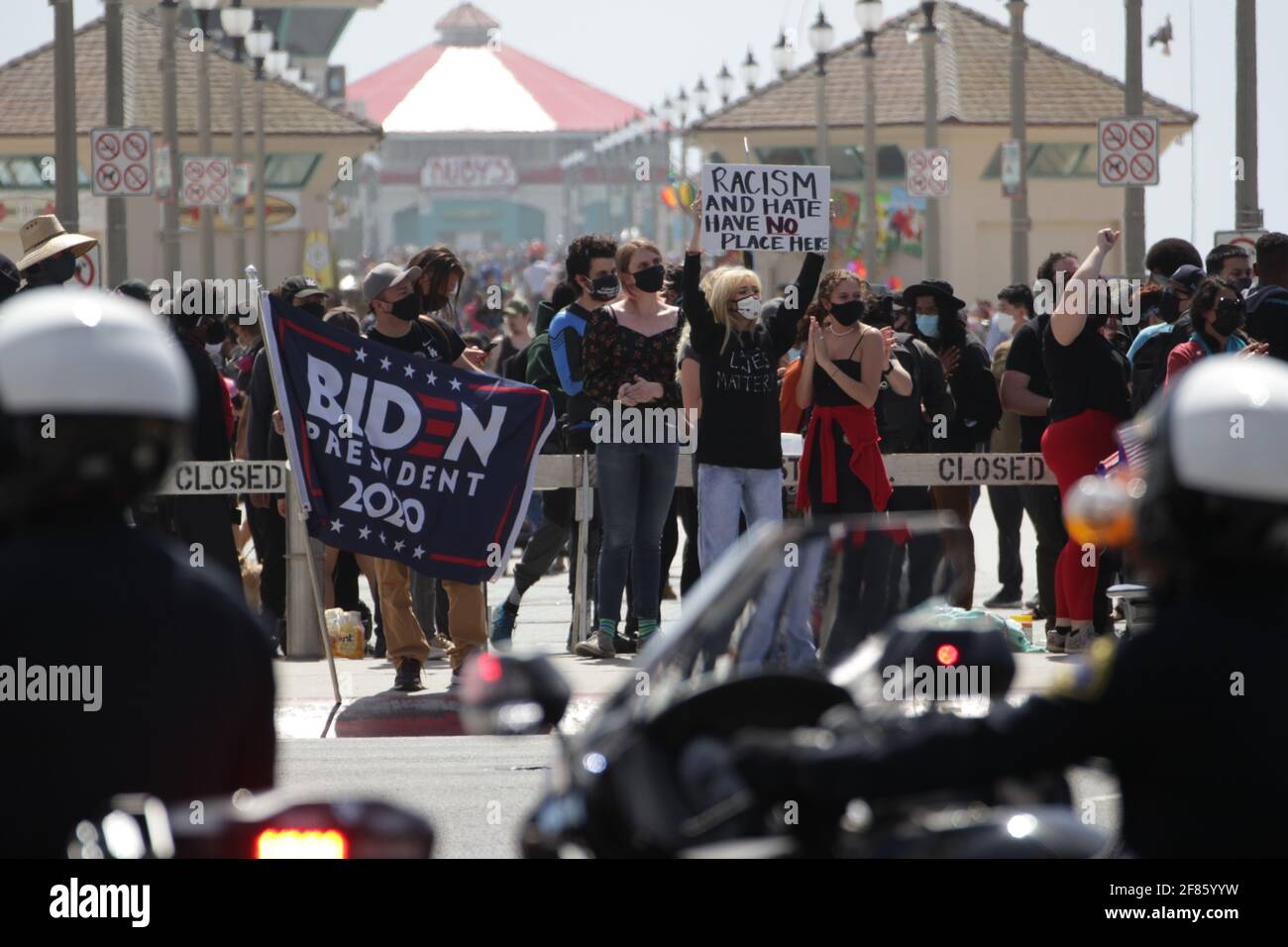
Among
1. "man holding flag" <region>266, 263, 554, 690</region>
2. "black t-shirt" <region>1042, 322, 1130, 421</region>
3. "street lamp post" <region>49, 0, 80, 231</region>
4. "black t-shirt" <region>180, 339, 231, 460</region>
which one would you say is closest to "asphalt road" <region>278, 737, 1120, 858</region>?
"man holding flag" <region>266, 263, 554, 690</region>

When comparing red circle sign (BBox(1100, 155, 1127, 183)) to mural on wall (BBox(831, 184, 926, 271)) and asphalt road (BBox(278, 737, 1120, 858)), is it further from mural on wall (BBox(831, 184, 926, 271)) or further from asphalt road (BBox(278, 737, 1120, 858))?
mural on wall (BBox(831, 184, 926, 271))

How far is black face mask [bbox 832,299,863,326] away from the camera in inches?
430

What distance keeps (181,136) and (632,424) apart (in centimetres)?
4724

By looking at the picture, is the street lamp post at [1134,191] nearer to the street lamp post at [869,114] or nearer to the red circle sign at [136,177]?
the red circle sign at [136,177]

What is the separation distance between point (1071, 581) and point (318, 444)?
11.8ft

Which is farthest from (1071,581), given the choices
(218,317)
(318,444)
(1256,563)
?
(1256,563)

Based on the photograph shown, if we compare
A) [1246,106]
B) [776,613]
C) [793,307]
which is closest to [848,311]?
[793,307]

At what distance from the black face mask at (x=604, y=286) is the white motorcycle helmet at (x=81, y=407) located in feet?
28.2

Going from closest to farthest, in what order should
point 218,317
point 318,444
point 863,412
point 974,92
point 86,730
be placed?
point 86,730
point 318,444
point 863,412
point 218,317
point 974,92

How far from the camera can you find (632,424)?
1101cm

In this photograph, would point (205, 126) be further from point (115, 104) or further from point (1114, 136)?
point (1114, 136)

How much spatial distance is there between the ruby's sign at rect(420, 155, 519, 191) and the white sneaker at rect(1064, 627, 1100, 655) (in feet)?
536
